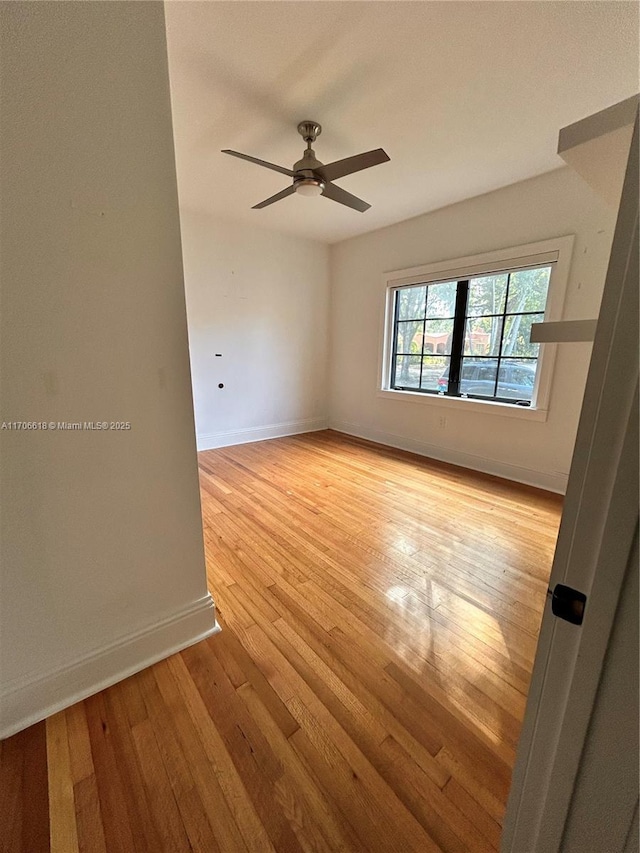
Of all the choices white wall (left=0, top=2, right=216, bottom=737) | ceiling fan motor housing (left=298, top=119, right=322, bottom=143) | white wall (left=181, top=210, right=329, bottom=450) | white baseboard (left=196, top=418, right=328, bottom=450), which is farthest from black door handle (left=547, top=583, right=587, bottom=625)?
white wall (left=181, top=210, right=329, bottom=450)

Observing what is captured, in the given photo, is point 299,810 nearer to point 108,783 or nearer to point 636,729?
point 108,783

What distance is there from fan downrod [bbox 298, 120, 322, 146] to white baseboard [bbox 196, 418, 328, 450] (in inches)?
114

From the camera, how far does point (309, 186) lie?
2227 millimetres

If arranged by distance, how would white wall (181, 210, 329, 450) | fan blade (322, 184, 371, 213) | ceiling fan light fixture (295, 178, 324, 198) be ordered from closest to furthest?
ceiling fan light fixture (295, 178, 324, 198), fan blade (322, 184, 371, 213), white wall (181, 210, 329, 450)

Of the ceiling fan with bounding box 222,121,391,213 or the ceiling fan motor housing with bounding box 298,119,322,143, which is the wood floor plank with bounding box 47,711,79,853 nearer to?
the ceiling fan with bounding box 222,121,391,213

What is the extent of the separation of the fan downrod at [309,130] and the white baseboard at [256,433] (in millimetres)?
2900

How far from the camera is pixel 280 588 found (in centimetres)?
181

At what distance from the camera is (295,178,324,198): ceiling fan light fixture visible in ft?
7.22

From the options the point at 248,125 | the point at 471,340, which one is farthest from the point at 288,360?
the point at 248,125

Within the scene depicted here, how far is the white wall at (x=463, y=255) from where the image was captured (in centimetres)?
271

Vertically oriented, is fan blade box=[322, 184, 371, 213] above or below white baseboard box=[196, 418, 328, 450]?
above

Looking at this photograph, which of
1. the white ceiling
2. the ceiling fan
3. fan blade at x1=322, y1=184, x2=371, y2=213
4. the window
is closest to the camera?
the white ceiling

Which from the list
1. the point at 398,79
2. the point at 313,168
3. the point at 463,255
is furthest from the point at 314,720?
the point at 463,255

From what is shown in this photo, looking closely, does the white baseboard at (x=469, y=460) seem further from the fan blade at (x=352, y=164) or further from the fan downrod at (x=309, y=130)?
the fan downrod at (x=309, y=130)
